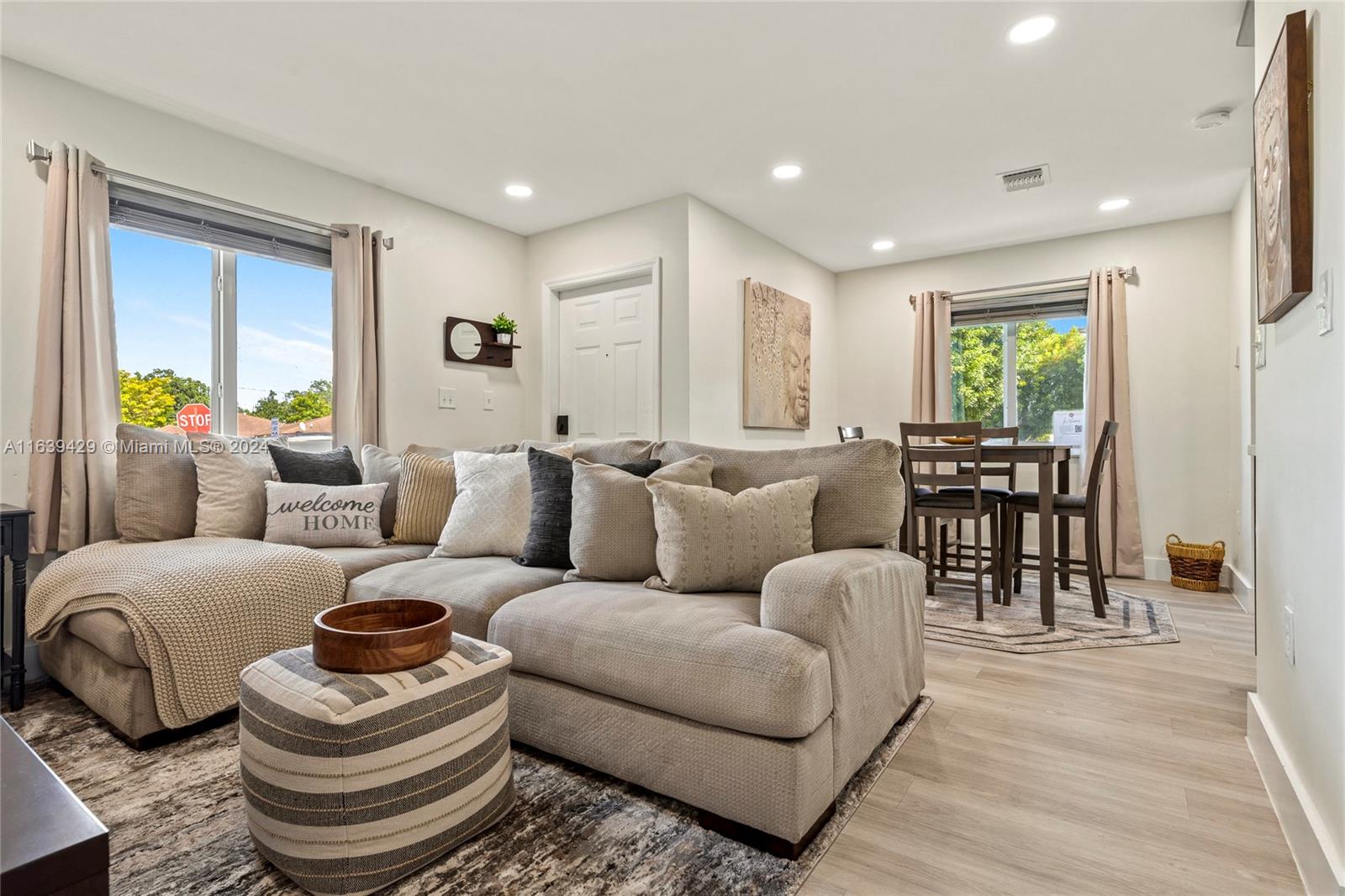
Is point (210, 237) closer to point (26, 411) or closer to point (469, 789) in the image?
point (26, 411)

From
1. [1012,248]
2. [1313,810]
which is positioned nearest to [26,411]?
[1313,810]

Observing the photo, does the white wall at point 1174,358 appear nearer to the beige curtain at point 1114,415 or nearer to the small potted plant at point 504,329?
the beige curtain at point 1114,415

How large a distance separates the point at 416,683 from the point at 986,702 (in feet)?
6.20

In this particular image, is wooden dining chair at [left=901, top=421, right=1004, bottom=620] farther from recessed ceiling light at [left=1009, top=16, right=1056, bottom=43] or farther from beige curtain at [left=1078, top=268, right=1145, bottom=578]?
recessed ceiling light at [left=1009, top=16, right=1056, bottom=43]

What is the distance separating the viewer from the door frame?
4.13 metres

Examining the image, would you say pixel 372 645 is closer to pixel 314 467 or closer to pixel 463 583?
pixel 463 583

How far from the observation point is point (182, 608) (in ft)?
6.59

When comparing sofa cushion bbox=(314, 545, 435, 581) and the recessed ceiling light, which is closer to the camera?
the recessed ceiling light

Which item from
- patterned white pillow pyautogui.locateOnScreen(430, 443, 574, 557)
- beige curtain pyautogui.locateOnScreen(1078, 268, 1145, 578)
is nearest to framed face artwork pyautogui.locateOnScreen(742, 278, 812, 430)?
beige curtain pyautogui.locateOnScreen(1078, 268, 1145, 578)

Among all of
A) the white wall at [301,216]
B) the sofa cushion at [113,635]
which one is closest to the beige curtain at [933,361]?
the white wall at [301,216]

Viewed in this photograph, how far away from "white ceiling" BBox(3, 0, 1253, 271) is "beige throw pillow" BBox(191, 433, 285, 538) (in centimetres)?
153

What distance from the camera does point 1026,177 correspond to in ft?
12.2

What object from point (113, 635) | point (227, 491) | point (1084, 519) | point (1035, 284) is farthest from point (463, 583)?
point (1035, 284)

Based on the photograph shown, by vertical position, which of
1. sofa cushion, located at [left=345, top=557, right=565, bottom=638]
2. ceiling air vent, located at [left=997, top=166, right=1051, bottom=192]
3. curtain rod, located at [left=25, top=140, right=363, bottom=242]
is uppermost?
ceiling air vent, located at [left=997, top=166, right=1051, bottom=192]
